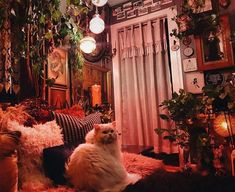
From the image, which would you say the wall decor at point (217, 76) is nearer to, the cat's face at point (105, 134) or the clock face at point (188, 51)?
the clock face at point (188, 51)

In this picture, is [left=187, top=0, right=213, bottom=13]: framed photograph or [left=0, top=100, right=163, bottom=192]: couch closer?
[left=0, top=100, right=163, bottom=192]: couch

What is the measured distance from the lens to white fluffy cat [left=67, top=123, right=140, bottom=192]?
1.04m

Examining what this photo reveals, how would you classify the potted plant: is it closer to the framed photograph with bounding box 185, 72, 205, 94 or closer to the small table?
the small table

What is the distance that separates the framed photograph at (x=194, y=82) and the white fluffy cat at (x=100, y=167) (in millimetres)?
1912

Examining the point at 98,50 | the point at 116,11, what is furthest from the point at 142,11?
the point at 98,50

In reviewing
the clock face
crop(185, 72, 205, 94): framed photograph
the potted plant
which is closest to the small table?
the potted plant

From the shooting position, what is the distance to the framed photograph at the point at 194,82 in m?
2.80

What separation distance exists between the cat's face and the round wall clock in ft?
7.10

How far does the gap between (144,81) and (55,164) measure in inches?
90.1

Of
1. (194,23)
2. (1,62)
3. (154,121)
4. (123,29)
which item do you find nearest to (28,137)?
(1,62)

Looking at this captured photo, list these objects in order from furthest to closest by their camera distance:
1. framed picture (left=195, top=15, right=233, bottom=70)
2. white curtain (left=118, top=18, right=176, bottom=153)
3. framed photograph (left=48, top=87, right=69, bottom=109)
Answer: white curtain (left=118, top=18, right=176, bottom=153) < framed picture (left=195, top=15, right=233, bottom=70) < framed photograph (left=48, top=87, right=69, bottom=109)

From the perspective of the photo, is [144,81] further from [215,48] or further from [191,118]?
[191,118]

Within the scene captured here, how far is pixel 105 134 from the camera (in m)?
1.18

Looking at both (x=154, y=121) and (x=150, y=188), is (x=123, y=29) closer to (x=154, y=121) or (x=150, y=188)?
(x=154, y=121)
